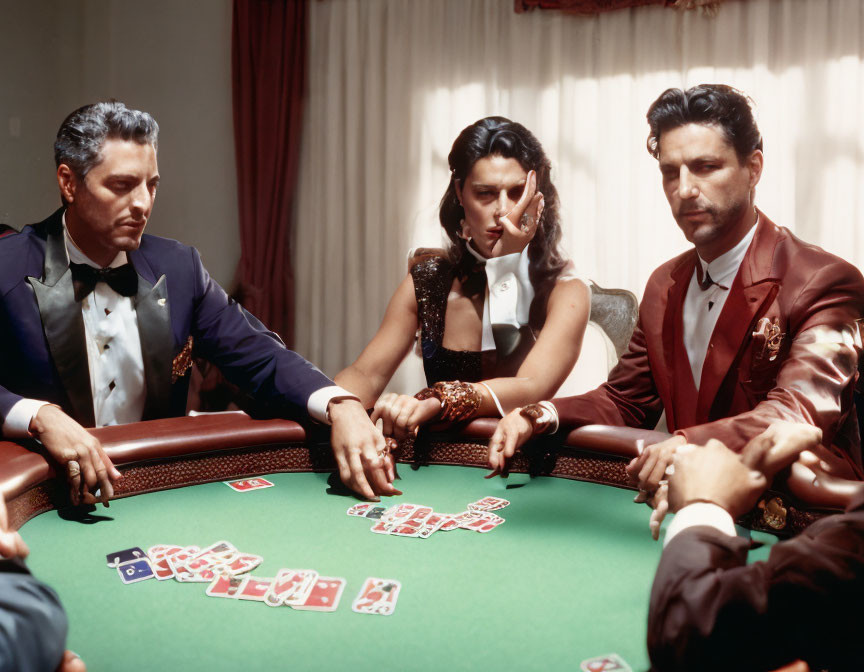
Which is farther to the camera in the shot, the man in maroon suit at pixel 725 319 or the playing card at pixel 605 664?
the man in maroon suit at pixel 725 319

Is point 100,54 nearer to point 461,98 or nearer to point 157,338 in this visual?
point 461,98

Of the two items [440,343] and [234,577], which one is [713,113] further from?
[234,577]

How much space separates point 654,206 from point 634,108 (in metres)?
0.51

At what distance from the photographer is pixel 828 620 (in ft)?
2.37

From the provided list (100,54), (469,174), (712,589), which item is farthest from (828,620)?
(100,54)

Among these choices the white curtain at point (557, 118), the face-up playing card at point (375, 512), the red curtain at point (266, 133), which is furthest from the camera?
the red curtain at point (266, 133)

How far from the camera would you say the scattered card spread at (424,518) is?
4.57ft

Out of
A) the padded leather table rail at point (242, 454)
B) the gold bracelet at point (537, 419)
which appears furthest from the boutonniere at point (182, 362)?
the gold bracelet at point (537, 419)

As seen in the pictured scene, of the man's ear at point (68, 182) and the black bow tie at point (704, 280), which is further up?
the man's ear at point (68, 182)

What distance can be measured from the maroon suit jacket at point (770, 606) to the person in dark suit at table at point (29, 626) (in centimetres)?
61

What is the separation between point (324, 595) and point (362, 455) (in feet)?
1.83

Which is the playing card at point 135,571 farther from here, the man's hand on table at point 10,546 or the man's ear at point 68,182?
the man's ear at point 68,182

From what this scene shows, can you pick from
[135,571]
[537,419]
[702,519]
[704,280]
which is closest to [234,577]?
[135,571]

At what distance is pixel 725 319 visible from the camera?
202 centimetres
